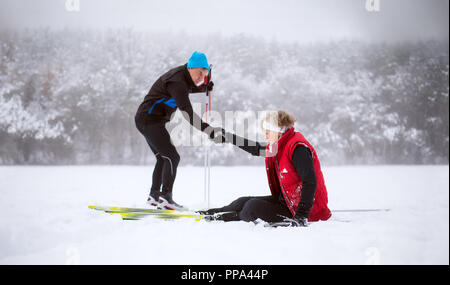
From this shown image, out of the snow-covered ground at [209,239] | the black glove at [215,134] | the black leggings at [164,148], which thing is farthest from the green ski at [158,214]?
the black glove at [215,134]

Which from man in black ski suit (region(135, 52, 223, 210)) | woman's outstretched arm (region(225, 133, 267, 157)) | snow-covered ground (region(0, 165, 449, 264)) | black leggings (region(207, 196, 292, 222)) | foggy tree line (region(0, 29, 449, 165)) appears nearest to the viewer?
snow-covered ground (region(0, 165, 449, 264))

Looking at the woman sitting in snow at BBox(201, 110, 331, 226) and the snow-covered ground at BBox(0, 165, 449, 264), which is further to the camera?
the woman sitting in snow at BBox(201, 110, 331, 226)

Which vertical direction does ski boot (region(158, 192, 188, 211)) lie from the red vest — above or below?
below

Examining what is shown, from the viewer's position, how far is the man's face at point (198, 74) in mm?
1854

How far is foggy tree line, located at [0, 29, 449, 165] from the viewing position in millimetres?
5922

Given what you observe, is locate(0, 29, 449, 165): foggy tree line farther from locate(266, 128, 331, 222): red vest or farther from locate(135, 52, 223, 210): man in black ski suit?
locate(266, 128, 331, 222): red vest

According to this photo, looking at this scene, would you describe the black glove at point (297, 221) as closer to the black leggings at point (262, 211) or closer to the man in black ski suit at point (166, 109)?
the black leggings at point (262, 211)

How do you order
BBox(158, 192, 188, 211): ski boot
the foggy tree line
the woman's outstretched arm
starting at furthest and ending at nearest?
the foggy tree line
BBox(158, 192, 188, 211): ski boot
the woman's outstretched arm

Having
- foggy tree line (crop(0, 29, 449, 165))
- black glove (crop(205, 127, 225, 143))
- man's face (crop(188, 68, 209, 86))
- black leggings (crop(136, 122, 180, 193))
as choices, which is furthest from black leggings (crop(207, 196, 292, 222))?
foggy tree line (crop(0, 29, 449, 165))

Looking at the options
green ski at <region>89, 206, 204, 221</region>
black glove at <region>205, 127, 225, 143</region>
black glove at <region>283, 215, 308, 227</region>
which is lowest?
green ski at <region>89, 206, 204, 221</region>

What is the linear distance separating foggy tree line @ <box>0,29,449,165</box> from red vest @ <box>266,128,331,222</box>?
4.37 meters

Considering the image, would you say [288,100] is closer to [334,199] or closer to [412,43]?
[412,43]
